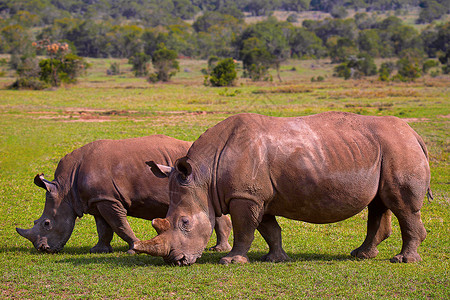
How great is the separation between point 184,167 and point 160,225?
90 cm

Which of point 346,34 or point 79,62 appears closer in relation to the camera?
point 79,62

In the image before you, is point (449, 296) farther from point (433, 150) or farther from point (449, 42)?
point (449, 42)

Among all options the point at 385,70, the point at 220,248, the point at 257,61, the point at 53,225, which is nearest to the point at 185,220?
the point at 220,248

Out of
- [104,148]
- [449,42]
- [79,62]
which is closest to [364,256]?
[104,148]

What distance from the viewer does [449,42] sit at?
95062 millimetres

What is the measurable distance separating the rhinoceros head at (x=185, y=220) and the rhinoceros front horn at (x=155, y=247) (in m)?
0.02

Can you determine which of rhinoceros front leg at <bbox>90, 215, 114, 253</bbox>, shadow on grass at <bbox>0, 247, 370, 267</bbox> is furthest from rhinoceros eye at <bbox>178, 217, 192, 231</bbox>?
rhinoceros front leg at <bbox>90, 215, 114, 253</bbox>

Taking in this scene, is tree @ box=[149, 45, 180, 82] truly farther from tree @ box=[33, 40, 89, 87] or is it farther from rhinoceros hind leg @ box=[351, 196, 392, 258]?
rhinoceros hind leg @ box=[351, 196, 392, 258]

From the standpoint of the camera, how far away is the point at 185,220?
8.05m

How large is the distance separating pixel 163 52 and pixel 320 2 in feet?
443

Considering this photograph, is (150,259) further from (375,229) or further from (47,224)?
(375,229)

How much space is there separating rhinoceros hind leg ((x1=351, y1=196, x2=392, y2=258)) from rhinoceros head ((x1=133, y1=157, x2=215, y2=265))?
2.57 metres

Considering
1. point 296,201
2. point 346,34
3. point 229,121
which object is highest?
point 229,121

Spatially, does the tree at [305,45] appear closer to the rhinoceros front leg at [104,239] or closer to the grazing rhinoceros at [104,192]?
the grazing rhinoceros at [104,192]
